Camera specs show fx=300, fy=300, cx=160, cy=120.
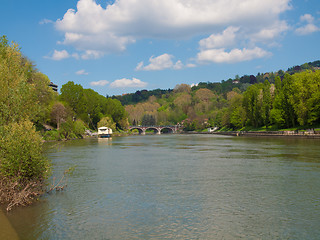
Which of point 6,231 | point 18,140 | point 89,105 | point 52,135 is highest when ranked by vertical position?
point 89,105

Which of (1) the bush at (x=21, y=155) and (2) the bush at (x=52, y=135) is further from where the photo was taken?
(2) the bush at (x=52, y=135)

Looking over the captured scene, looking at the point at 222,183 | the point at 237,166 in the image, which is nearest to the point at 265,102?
the point at 237,166

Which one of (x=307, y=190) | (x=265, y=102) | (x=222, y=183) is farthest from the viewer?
(x=265, y=102)

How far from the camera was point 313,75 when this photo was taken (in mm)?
84562

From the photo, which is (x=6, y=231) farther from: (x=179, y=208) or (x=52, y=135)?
(x=52, y=135)

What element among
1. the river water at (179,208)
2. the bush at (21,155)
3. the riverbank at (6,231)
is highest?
the bush at (21,155)

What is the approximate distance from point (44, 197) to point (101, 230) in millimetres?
6413

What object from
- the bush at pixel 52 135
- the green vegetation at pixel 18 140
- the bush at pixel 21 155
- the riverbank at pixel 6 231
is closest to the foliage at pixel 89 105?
the bush at pixel 52 135

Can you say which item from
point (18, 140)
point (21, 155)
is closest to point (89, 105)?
point (18, 140)

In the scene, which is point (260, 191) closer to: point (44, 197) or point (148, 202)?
point (148, 202)

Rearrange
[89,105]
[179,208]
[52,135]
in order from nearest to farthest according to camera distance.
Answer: [179,208]
[52,135]
[89,105]

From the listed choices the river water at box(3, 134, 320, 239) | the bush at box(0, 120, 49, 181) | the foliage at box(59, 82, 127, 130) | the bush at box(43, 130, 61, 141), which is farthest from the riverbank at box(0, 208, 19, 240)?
the foliage at box(59, 82, 127, 130)

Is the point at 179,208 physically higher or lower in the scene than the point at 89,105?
lower

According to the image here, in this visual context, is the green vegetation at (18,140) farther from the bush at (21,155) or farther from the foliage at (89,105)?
the foliage at (89,105)
